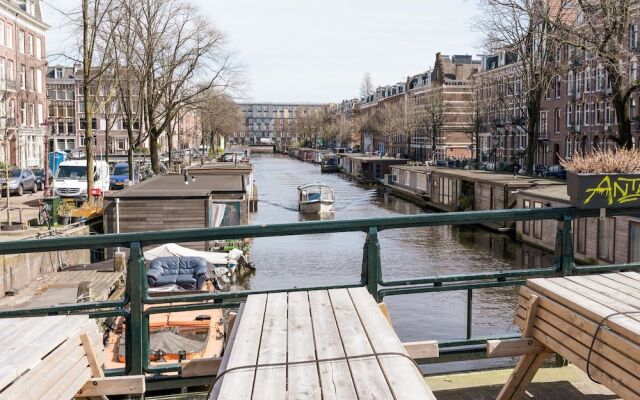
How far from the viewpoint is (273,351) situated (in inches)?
110

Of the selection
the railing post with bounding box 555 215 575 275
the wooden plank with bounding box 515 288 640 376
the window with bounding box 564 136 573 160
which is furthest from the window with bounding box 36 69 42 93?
the wooden plank with bounding box 515 288 640 376

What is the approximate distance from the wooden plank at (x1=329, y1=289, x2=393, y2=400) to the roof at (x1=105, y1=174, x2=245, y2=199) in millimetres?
20905

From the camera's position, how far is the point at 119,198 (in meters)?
23.6

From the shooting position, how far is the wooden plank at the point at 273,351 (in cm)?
238

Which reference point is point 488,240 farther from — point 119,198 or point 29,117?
point 29,117

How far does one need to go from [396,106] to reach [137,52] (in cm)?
6389

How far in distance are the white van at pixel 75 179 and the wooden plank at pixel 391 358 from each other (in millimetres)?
31022

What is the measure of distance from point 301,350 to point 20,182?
36.6 metres

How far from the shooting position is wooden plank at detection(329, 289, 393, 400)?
2.33m

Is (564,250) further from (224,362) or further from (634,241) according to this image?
(634,241)

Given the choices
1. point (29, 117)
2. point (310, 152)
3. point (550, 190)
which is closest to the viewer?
point (550, 190)

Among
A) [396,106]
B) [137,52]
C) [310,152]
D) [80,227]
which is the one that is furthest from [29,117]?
[310,152]

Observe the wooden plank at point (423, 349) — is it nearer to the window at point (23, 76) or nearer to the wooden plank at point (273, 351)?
the wooden plank at point (273, 351)

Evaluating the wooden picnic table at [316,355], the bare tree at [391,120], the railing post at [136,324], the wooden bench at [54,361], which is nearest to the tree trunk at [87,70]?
the railing post at [136,324]
